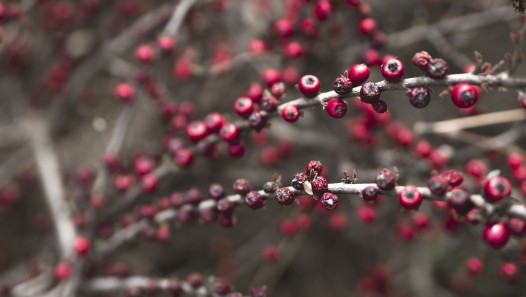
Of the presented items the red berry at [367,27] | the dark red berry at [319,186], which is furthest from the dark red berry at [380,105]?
the red berry at [367,27]

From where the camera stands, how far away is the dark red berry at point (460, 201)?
1.90 m

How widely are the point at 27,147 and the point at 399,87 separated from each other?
4.07 m

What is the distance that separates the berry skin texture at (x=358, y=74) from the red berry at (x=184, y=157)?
1254mm

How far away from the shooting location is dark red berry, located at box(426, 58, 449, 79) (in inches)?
75.9

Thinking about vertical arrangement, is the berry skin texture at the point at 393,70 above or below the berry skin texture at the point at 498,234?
above

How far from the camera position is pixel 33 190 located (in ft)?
17.0

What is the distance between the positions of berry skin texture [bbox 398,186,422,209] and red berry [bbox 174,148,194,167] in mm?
1430

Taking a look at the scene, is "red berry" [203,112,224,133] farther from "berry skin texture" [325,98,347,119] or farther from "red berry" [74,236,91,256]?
"red berry" [74,236,91,256]

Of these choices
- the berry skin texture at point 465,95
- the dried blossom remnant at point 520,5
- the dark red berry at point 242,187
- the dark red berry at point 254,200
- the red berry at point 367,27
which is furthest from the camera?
the red berry at point 367,27

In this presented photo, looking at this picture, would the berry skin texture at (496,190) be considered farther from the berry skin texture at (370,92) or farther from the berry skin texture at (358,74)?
the berry skin texture at (358,74)

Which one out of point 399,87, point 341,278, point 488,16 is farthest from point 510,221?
point 341,278

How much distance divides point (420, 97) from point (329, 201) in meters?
0.61

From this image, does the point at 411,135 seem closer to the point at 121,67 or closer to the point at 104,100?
the point at 121,67

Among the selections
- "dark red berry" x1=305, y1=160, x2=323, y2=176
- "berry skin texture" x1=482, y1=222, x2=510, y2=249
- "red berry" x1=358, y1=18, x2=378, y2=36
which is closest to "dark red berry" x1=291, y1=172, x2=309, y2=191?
"dark red berry" x1=305, y1=160, x2=323, y2=176
